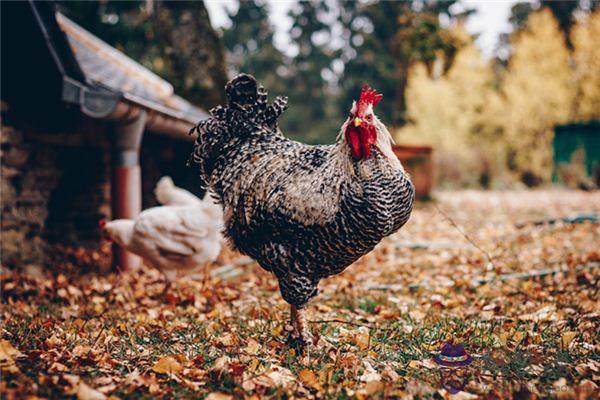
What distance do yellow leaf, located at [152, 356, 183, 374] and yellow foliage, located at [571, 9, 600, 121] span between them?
910 inches

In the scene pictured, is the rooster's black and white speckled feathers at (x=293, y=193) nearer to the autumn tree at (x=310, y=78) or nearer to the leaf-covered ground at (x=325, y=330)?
the leaf-covered ground at (x=325, y=330)

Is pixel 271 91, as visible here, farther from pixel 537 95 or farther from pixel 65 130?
pixel 65 130

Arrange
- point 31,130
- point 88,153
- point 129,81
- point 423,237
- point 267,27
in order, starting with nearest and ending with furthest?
point 31,130 → point 129,81 → point 88,153 → point 423,237 → point 267,27

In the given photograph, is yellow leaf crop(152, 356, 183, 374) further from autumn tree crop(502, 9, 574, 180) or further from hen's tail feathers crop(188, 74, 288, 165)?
autumn tree crop(502, 9, 574, 180)

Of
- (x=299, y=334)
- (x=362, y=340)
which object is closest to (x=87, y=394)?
(x=299, y=334)

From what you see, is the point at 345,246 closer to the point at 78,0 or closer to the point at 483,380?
the point at 483,380

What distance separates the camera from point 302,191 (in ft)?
11.0

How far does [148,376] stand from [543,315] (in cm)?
320

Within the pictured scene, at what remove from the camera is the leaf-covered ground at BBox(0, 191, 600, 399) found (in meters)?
2.81

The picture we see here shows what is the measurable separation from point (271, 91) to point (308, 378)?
94.4 ft

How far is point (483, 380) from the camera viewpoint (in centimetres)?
295

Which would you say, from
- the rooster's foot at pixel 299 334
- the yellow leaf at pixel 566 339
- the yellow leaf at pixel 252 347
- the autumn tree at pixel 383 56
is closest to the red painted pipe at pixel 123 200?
the yellow leaf at pixel 252 347

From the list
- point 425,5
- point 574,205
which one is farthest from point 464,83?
point 574,205

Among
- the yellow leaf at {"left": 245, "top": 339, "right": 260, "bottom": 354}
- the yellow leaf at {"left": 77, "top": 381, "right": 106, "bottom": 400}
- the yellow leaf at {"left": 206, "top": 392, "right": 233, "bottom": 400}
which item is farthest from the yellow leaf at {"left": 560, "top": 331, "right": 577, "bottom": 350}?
the yellow leaf at {"left": 77, "top": 381, "right": 106, "bottom": 400}
